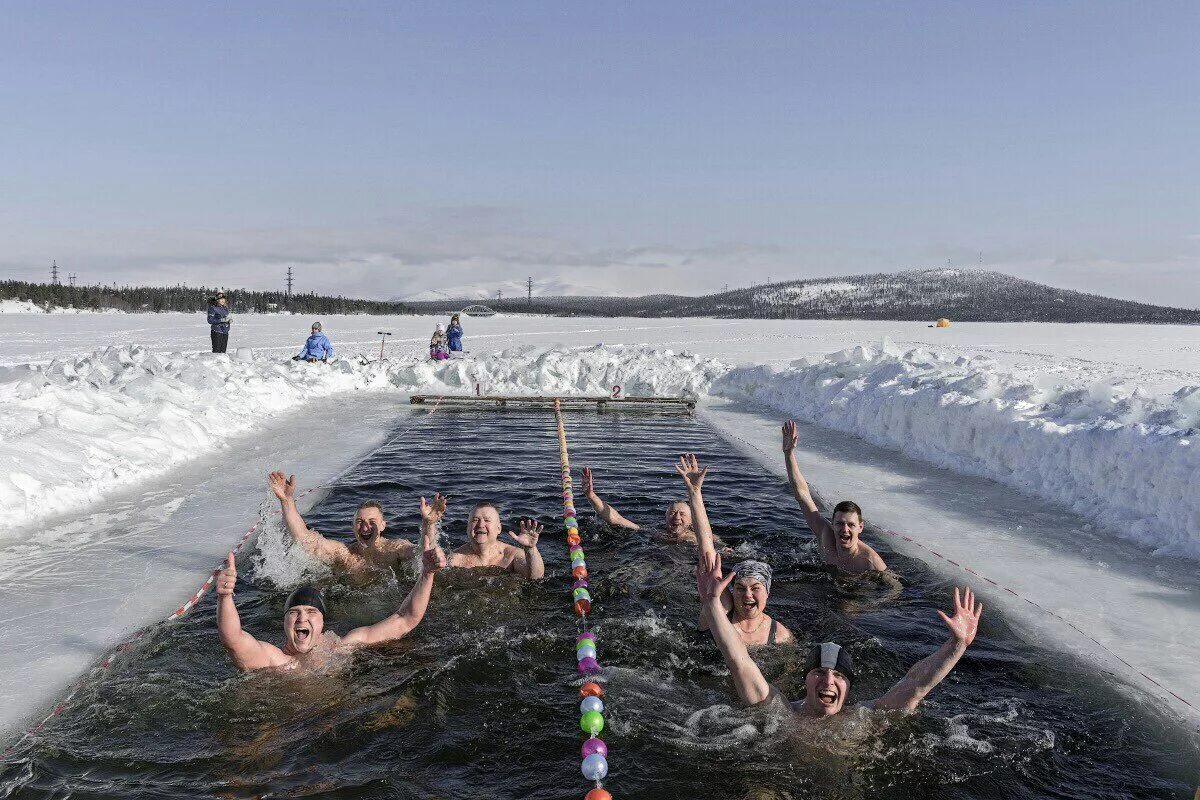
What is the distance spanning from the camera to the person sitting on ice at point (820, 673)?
3953 mm

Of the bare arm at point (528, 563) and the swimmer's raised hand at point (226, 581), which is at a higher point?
the swimmer's raised hand at point (226, 581)

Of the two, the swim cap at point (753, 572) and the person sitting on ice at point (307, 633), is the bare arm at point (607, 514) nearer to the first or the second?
the swim cap at point (753, 572)

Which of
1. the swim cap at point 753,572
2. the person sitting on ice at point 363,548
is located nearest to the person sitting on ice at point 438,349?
the person sitting on ice at point 363,548

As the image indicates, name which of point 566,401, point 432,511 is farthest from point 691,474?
point 566,401

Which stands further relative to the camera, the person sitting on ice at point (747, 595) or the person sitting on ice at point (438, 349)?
the person sitting on ice at point (438, 349)

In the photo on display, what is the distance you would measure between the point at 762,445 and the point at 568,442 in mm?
3129

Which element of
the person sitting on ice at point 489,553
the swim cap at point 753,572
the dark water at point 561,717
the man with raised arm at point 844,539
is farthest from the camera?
the man with raised arm at point 844,539

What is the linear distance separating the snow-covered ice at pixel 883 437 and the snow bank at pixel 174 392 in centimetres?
4

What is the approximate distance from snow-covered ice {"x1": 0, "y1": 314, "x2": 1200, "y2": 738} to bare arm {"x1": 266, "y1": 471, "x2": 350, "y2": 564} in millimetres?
870

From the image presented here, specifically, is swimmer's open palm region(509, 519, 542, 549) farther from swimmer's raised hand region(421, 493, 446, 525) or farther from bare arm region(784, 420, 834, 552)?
bare arm region(784, 420, 834, 552)

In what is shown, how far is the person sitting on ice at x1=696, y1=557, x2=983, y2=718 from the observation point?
3.95m

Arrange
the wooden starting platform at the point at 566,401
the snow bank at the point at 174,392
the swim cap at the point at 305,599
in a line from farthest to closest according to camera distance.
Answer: the wooden starting platform at the point at 566,401 < the snow bank at the point at 174,392 < the swim cap at the point at 305,599

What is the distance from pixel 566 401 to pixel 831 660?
1435 cm

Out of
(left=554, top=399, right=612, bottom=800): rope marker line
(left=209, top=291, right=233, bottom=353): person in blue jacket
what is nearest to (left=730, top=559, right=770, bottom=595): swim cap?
(left=554, top=399, right=612, bottom=800): rope marker line
